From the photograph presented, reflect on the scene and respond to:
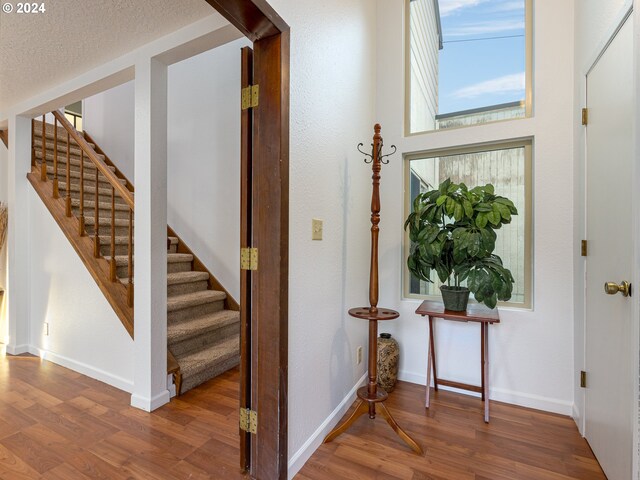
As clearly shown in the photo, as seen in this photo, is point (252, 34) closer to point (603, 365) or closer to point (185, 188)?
point (603, 365)

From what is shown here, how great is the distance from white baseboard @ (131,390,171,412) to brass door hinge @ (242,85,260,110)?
1.95m

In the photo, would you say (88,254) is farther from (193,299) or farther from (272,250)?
(272,250)

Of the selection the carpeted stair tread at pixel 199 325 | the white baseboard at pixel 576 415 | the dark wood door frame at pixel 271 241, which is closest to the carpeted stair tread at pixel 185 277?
the carpeted stair tread at pixel 199 325

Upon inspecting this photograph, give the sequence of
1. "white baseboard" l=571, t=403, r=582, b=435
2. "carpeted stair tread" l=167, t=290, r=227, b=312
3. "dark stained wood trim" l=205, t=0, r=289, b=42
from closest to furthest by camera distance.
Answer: "dark stained wood trim" l=205, t=0, r=289, b=42 → "white baseboard" l=571, t=403, r=582, b=435 → "carpeted stair tread" l=167, t=290, r=227, b=312

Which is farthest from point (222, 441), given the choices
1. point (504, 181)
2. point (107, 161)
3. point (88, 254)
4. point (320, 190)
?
point (107, 161)

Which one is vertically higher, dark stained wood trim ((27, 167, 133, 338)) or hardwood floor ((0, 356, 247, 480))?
dark stained wood trim ((27, 167, 133, 338))

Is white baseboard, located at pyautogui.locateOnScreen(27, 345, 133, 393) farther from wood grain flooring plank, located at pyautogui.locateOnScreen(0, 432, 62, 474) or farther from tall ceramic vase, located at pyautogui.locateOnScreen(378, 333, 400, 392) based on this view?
tall ceramic vase, located at pyautogui.locateOnScreen(378, 333, 400, 392)

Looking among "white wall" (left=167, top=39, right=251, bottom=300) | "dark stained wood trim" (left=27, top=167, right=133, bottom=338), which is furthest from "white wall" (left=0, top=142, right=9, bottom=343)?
"white wall" (left=167, top=39, right=251, bottom=300)

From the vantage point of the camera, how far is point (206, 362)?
247cm

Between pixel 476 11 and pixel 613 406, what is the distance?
110 inches

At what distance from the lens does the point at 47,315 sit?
2.86 meters

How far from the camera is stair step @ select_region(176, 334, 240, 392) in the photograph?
2.35 metres

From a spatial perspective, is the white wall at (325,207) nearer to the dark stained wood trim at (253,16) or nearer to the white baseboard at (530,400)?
the dark stained wood trim at (253,16)

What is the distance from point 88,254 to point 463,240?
284 centimetres
